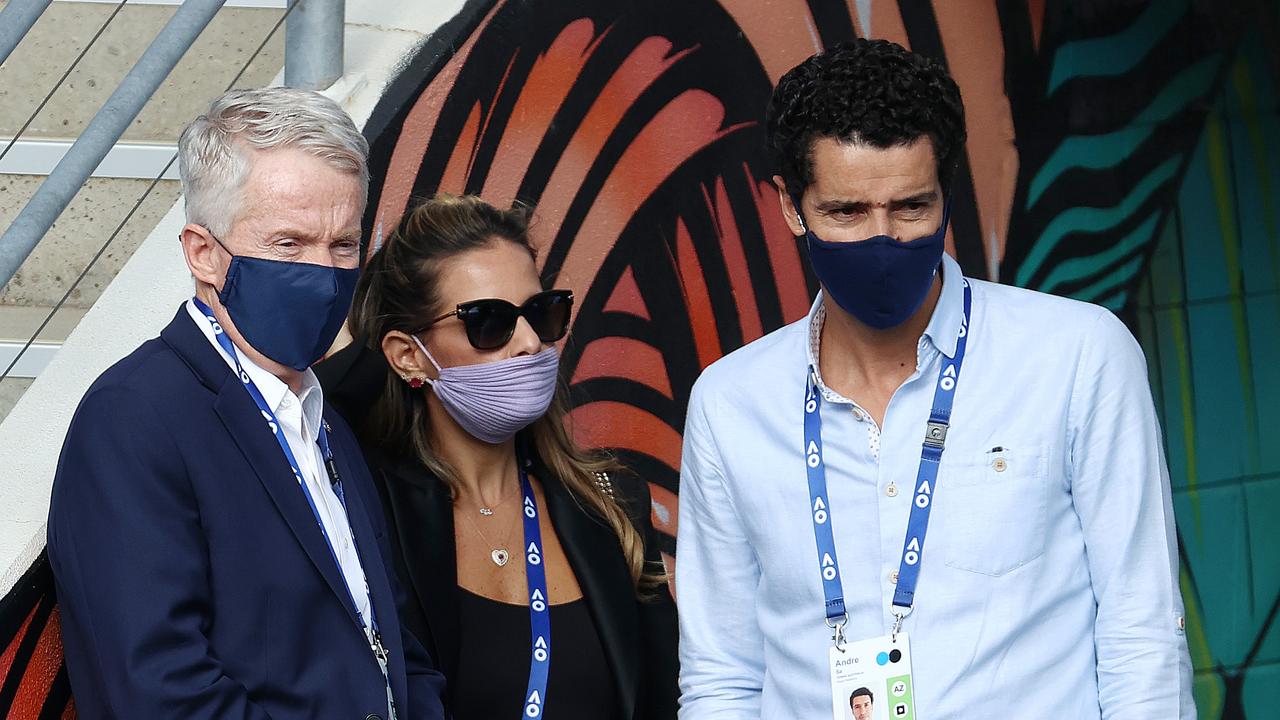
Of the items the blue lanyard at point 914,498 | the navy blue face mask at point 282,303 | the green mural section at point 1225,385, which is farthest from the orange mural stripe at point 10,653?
the green mural section at point 1225,385

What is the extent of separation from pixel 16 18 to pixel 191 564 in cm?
133

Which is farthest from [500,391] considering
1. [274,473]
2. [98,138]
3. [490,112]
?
[490,112]

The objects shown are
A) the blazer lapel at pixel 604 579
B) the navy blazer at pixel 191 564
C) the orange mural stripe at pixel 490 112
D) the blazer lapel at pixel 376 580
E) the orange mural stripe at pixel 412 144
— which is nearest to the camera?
the navy blazer at pixel 191 564

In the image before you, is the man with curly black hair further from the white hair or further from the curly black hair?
the white hair

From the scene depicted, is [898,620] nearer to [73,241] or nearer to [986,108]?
[986,108]

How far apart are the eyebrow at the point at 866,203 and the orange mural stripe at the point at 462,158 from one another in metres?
1.83

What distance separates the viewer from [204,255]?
244 cm

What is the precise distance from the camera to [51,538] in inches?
90.4

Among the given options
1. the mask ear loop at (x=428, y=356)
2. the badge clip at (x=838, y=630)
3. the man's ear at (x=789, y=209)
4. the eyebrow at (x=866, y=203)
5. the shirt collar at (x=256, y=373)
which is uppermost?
the man's ear at (x=789, y=209)

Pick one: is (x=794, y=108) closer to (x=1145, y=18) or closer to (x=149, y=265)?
(x=149, y=265)

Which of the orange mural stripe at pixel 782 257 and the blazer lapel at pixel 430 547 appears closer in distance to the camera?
the blazer lapel at pixel 430 547

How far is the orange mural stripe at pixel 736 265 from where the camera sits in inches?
178

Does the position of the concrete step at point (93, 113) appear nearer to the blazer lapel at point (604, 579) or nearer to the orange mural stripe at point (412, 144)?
the orange mural stripe at point (412, 144)

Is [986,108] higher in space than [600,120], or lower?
higher
